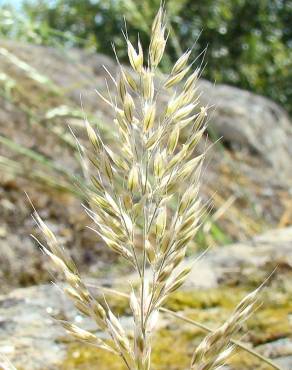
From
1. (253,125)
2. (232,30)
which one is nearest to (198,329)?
(253,125)

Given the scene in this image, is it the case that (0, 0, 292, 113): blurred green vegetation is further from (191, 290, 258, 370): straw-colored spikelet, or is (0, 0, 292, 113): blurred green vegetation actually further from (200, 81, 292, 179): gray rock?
(191, 290, 258, 370): straw-colored spikelet

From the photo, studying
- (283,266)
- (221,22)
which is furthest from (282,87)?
(283,266)

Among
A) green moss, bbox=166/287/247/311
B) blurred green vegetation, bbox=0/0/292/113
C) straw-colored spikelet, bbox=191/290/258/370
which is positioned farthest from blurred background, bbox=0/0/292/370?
blurred green vegetation, bbox=0/0/292/113

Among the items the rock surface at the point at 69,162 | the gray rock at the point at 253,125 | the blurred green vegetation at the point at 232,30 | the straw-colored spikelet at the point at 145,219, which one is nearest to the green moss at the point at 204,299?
the rock surface at the point at 69,162

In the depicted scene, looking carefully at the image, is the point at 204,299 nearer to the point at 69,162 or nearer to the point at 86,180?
the point at 86,180

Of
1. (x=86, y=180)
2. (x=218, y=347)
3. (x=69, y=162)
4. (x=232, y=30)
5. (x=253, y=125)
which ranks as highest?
(x=218, y=347)

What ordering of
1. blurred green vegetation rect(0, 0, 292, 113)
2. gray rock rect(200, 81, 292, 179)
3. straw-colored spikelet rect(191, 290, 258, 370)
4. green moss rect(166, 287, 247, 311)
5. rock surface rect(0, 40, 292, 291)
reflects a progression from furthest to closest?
blurred green vegetation rect(0, 0, 292, 113), gray rock rect(200, 81, 292, 179), rock surface rect(0, 40, 292, 291), green moss rect(166, 287, 247, 311), straw-colored spikelet rect(191, 290, 258, 370)
